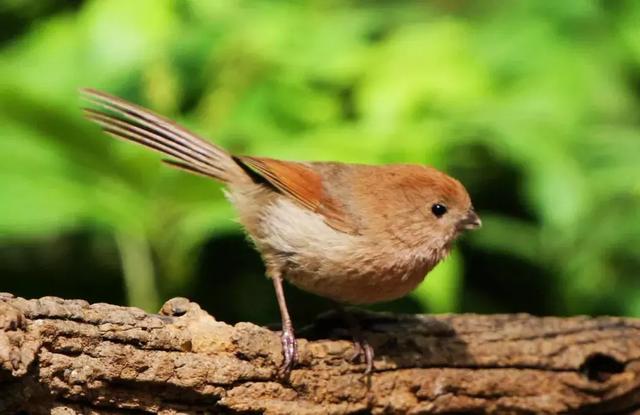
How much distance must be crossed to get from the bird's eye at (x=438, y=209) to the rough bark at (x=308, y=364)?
43 centimetres

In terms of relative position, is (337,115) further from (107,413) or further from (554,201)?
(107,413)

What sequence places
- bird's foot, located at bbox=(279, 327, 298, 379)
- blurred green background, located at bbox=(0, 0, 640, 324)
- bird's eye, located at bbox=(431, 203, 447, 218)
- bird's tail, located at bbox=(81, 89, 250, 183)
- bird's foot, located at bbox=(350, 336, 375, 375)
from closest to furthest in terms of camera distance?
bird's foot, located at bbox=(279, 327, 298, 379), bird's foot, located at bbox=(350, 336, 375, 375), bird's tail, located at bbox=(81, 89, 250, 183), bird's eye, located at bbox=(431, 203, 447, 218), blurred green background, located at bbox=(0, 0, 640, 324)

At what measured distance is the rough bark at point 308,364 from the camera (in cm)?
304

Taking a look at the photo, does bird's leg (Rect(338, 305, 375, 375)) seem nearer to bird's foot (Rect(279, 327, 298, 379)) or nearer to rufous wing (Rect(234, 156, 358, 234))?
bird's foot (Rect(279, 327, 298, 379))

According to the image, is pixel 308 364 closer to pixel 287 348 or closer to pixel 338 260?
pixel 287 348

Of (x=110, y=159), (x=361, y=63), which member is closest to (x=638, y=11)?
(x=361, y=63)

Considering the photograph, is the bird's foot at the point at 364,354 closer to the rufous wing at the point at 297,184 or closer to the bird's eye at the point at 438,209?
the rufous wing at the point at 297,184

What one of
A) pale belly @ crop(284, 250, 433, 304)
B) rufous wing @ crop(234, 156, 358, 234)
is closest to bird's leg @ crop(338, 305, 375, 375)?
pale belly @ crop(284, 250, 433, 304)

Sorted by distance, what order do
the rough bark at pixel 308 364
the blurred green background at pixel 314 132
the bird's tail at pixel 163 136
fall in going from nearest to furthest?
the rough bark at pixel 308 364 → the bird's tail at pixel 163 136 → the blurred green background at pixel 314 132

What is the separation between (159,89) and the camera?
4.85 m

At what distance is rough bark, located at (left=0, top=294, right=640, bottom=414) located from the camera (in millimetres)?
3037

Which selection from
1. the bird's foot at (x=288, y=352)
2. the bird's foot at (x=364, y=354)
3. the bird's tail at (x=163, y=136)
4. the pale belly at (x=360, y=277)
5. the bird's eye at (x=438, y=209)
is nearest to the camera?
the bird's foot at (x=288, y=352)

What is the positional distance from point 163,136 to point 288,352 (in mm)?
1134

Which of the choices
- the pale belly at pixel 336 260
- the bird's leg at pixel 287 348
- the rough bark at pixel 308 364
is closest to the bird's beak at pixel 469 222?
the pale belly at pixel 336 260
